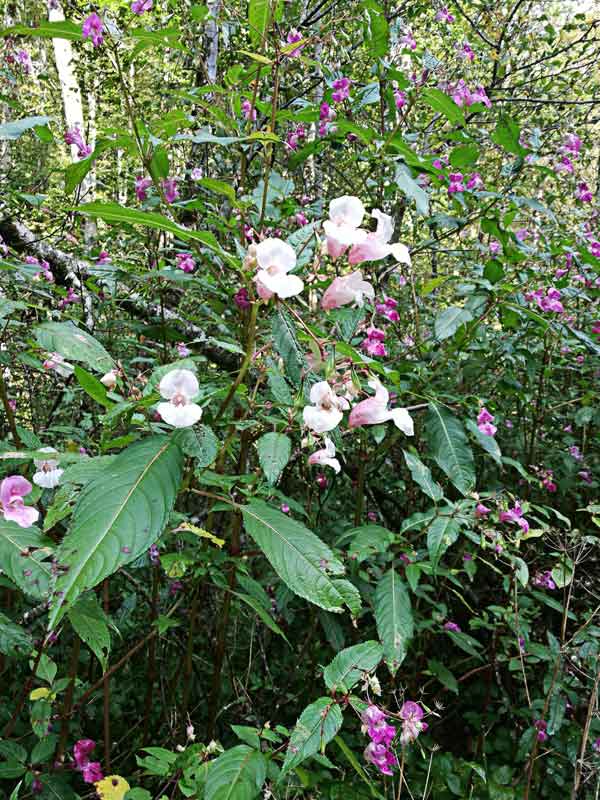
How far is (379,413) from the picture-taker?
3.86ft

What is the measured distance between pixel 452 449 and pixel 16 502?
1073 millimetres

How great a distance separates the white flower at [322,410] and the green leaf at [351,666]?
1.85ft

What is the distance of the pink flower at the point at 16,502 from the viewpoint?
1112 mm

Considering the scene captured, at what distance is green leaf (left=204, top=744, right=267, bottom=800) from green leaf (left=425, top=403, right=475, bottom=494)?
81 centimetres

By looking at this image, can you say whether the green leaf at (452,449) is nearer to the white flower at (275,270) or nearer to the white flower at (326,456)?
the white flower at (326,456)

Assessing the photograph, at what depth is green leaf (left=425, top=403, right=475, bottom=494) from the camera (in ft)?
5.11

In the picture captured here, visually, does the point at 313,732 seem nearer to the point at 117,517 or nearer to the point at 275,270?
the point at 117,517

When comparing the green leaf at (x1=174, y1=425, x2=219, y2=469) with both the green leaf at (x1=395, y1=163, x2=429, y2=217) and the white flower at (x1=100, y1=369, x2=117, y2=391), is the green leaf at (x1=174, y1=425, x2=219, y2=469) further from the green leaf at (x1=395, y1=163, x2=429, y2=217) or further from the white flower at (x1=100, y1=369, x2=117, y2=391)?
the green leaf at (x1=395, y1=163, x2=429, y2=217)

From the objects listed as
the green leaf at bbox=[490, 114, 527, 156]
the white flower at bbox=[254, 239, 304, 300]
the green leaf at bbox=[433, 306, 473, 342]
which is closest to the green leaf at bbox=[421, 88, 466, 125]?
the green leaf at bbox=[490, 114, 527, 156]

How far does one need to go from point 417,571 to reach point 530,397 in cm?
170

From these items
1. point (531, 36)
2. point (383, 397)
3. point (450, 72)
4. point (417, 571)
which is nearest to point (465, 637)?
point (417, 571)

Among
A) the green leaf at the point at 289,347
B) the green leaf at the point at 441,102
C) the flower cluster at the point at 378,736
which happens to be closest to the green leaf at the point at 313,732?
the flower cluster at the point at 378,736

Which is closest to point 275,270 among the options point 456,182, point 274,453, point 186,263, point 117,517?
point 274,453

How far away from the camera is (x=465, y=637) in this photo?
2.21 meters
